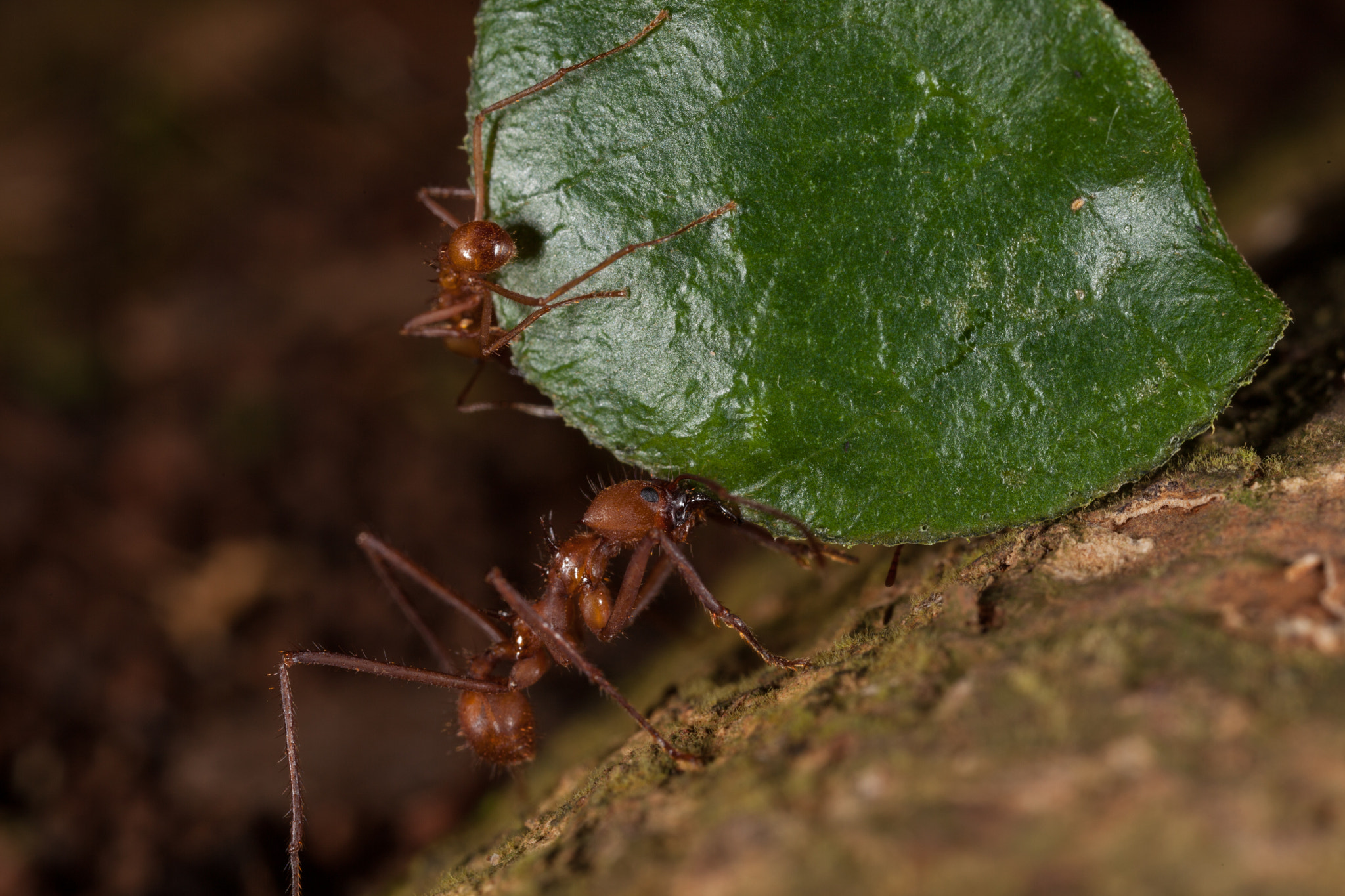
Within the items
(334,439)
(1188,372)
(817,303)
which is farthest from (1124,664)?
(334,439)

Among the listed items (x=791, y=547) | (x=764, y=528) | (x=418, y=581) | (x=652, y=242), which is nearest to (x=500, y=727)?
(x=418, y=581)

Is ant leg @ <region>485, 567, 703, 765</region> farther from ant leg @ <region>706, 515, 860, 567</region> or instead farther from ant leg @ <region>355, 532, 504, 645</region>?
ant leg @ <region>706, 515, 860, 567</region>

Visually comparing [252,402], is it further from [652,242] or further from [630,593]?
[652,242]

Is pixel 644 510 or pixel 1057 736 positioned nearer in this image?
pixel 1057 736

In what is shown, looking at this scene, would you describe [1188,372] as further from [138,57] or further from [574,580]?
[138,57]

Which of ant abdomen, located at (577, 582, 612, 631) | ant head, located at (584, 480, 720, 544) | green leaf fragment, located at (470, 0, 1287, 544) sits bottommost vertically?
ant abdomen, located at (577, 582, 612, 631)

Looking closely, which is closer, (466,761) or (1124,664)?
(1124,664)

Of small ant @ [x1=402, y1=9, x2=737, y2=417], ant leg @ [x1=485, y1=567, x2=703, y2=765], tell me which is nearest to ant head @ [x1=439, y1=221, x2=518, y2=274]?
small ant @ [x1=402, y1=9, x2=737, y2=417]
